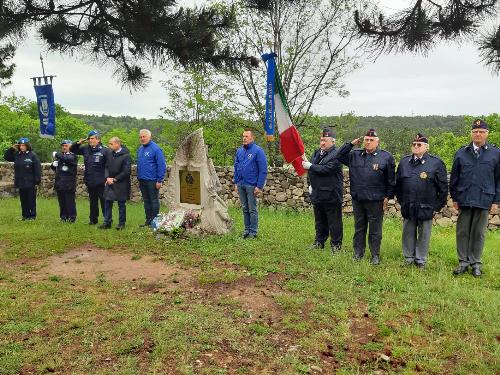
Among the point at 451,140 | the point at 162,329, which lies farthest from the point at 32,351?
the point at 451,140

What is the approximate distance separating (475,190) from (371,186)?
126 cm

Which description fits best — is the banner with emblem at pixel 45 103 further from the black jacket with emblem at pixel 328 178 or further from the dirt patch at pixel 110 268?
the black jacket with emblem at pixel 328 178

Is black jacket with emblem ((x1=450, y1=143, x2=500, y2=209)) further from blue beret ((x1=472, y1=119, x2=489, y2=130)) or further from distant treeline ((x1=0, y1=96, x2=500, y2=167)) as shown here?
distant treeline ((x1=0, y1=96, x2=500, y2=167))

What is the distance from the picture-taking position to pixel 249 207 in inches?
320

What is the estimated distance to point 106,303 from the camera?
4859 mm

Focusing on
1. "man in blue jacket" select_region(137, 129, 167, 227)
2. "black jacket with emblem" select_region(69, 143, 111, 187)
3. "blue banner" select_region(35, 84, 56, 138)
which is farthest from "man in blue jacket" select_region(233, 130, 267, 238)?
"blue banner" select_region(35, 84, 56, 138)

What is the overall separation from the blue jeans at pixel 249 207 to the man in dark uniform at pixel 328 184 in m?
1.25

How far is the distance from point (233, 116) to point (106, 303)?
1301 centimetres

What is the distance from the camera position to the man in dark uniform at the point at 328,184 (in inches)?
273

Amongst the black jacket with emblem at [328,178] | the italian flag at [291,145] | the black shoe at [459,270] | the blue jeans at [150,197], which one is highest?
the italian flag at [291,145]

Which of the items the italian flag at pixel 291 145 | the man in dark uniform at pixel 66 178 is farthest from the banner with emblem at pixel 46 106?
the italian flag at pixel 291 145

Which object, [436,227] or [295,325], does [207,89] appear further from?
[295,325]

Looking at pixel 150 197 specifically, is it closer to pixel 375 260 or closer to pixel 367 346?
pixel 375 260

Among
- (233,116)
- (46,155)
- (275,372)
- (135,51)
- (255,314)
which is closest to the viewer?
(275,372)
